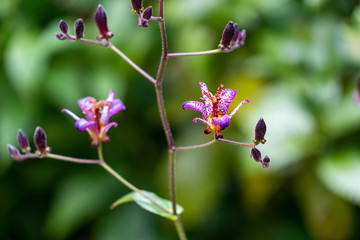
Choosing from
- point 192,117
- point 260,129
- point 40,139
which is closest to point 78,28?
point 40,139

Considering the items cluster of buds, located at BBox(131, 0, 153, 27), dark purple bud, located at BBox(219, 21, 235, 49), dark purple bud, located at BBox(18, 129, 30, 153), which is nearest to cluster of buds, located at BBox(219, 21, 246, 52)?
dark purple bud, located at BBox(219, 21, 235, 49)

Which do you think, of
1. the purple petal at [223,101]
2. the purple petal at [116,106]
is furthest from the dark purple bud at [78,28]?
the purple petal at [223,101]

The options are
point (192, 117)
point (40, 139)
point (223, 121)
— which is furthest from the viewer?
point (192, 117)

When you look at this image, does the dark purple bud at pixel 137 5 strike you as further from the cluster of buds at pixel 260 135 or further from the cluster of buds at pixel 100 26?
the cluster of buds at pixel 260 135

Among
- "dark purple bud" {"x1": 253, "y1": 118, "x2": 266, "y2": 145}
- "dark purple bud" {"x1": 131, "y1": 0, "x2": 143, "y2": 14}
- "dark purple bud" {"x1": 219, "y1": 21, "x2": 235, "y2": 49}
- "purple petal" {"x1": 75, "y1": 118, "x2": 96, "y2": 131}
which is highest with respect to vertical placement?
"dark purple bud" {"x1": 131, "y1": 0, "x2": 143, "y2": 14}

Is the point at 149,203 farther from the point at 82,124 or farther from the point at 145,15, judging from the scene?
the point at 145,15

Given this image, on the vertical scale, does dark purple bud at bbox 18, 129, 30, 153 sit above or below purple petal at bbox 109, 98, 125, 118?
below

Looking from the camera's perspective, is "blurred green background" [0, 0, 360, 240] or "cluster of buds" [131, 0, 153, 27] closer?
"cluster of buds" [131, 0, 153, 27]

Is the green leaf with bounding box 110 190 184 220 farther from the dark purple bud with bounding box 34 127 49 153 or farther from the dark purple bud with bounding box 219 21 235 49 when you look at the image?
the dark purple bud with bounding box 219 21 235 49

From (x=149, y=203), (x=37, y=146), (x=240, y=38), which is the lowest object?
(x=149, y=203)
